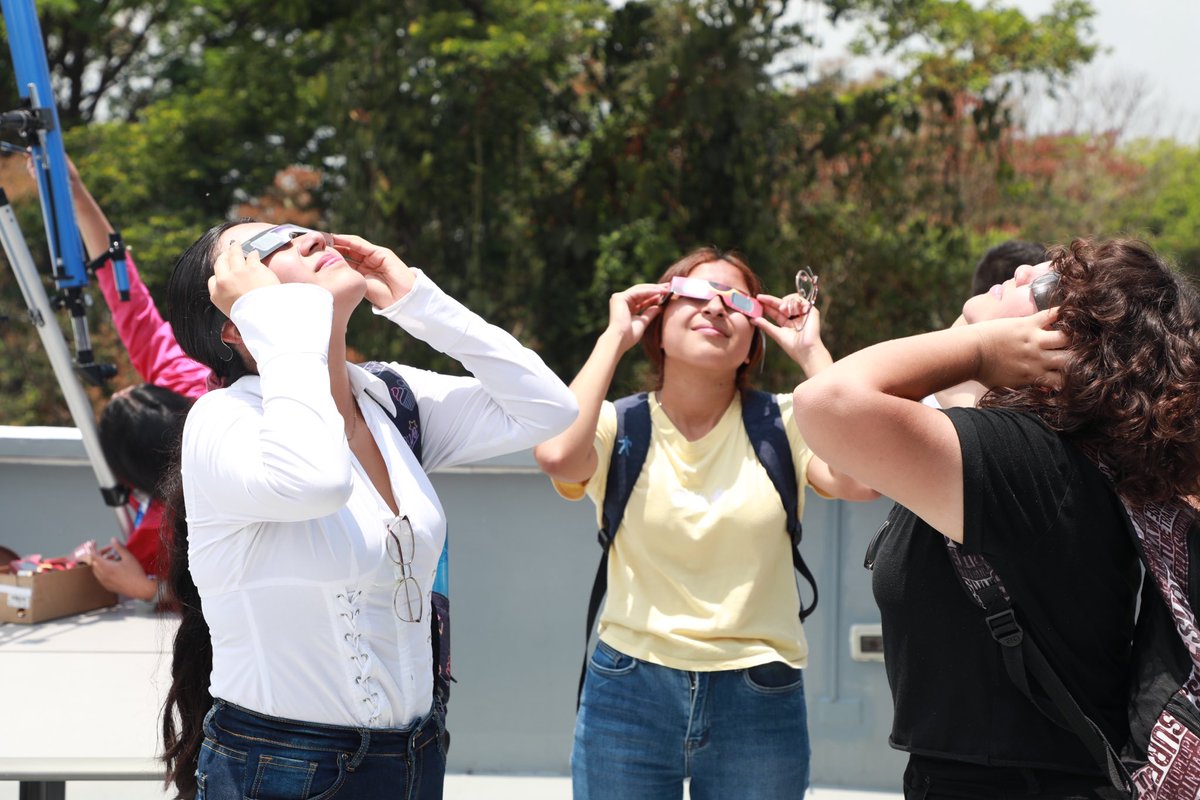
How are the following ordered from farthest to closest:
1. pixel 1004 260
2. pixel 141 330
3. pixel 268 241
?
pixel 141 330
pixel 1004 260
pixel 268 241

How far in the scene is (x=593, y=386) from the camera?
2602 millimetres

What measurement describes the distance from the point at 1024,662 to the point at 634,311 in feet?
4.57

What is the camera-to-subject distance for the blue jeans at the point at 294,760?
5.38ft

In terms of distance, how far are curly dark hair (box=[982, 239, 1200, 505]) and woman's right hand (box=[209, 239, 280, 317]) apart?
111 centimetres

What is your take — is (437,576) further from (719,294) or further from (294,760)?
(719,294)

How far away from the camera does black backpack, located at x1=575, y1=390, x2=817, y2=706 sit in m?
2.56

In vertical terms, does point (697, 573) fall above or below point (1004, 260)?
below

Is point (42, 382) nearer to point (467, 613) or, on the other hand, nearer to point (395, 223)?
point (395, 223)

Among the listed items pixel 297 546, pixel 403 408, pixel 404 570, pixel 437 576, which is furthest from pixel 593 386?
pixel 297 546

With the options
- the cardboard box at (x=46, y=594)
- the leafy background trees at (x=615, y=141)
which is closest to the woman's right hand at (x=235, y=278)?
the cardboard box at (x=46, y=594)

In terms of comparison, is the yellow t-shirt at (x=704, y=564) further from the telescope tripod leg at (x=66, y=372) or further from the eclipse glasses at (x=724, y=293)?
the telescope tripod leg at (x=66, y=372)

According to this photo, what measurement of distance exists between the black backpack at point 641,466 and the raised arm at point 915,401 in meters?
0.86

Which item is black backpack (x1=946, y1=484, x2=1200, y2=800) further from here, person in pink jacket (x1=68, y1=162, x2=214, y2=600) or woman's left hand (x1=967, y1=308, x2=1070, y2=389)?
person in pink jacket (x1=68, y1=162, x2=214, y2=600)

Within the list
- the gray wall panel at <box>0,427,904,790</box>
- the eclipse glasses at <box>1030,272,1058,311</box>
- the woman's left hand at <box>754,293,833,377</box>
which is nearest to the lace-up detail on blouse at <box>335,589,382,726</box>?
the eclipse glasses at <box>1030,272,1058,311</box>
